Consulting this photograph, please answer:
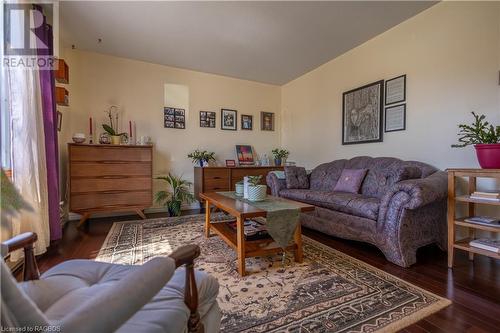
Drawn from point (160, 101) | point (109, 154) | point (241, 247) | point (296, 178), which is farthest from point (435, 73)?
point (109, 154)

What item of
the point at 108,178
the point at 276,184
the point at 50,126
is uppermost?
the point at 50,126

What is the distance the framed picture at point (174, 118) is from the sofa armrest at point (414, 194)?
11.3 feet

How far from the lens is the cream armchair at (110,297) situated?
511 mm

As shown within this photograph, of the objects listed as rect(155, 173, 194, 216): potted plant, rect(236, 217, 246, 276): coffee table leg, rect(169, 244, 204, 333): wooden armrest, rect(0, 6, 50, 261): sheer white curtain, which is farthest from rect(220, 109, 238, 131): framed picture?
rect(169, 244, 204, 333): wooden armrest

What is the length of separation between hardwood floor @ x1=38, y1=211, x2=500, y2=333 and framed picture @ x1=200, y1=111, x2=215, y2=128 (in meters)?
2.44

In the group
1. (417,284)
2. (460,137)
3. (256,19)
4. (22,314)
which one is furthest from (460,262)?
(256,19)

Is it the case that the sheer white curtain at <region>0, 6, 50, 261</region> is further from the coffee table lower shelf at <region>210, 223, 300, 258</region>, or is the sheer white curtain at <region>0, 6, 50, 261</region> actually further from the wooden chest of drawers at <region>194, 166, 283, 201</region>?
the wooden chest of drawers at <region>194, 166, 283, 201</region>

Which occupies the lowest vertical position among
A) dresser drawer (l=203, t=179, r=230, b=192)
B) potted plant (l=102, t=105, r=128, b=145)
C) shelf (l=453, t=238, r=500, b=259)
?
shelf (l=453, t=238, r=500, b=259)

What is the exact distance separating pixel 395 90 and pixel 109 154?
390 cm

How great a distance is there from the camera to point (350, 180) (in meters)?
3.00

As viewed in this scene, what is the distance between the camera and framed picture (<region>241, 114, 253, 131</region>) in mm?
4883

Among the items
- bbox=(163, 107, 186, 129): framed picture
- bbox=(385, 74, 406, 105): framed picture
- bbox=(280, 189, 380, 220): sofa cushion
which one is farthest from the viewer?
bbox=(163, 107, 186, 129): framed picture

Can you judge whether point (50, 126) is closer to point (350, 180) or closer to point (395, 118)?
point (350, 180)

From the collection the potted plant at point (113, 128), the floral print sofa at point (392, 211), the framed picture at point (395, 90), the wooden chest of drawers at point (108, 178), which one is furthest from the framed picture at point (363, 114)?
the potted plant at point (113, 128)
